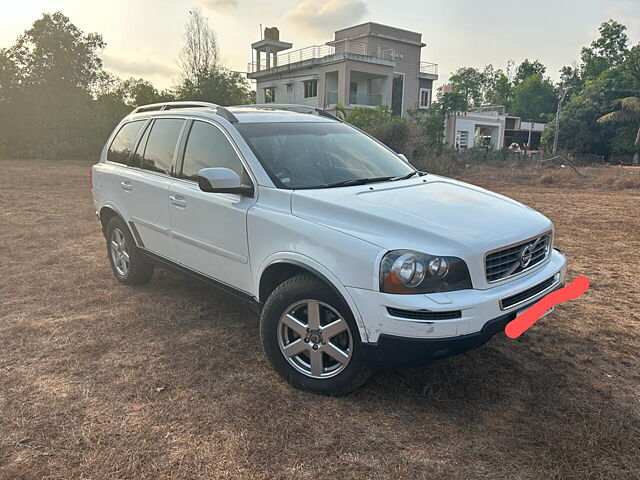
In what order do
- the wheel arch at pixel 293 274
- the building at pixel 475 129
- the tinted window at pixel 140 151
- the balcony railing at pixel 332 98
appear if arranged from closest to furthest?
the wheel arch at pixel 293 274 → the tinted window at pixel 140 151 → the balcony railing at pixel 332 98 → the building at pixel 475 129

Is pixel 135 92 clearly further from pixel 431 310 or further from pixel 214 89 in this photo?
pixel 431 310

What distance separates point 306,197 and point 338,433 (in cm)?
143

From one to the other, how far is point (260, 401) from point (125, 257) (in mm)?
2841

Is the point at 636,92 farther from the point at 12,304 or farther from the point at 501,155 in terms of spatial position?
the point at 12,304

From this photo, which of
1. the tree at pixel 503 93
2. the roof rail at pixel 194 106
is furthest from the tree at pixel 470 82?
the roof rail at pixel 194 106

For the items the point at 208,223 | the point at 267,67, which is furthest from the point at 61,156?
the point at 208,223

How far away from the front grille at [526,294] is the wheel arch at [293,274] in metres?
0.81

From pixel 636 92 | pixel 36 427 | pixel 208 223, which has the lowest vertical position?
pixel 36 427

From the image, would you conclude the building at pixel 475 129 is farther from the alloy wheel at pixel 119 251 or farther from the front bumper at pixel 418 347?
the front bumper at pixel 418 347

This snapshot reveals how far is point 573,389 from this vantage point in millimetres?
3250

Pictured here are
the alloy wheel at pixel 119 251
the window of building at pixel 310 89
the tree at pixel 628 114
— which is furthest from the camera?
the tree at pixel 628 114

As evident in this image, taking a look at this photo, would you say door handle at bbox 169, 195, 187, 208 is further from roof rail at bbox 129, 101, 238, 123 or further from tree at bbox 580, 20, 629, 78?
tree at bbox 580, 20, 629, 78

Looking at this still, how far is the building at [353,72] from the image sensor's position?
3306 centimetres

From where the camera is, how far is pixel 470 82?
83.6 meters
